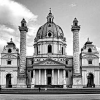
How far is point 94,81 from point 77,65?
7.77 m

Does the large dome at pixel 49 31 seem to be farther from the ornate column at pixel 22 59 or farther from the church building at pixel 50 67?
the ornate column at pixel 22 59

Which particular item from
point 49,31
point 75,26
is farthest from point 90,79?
point 49,31

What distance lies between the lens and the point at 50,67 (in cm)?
6359

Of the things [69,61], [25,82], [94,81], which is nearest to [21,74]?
[25,82]

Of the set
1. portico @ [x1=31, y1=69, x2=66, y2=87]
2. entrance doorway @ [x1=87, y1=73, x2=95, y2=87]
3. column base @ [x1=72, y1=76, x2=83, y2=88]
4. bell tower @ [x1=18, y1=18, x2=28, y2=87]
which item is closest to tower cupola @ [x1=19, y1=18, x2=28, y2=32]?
bell tower @ [x1=18, y1=18, x2=28, y2=87]

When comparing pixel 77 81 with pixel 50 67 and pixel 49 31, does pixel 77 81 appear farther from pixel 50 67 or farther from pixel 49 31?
pixel 49 31

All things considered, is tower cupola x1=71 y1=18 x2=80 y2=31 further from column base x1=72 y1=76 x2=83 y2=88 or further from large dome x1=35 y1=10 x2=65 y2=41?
column base x1=72 y1=76 x2=83 y2=88

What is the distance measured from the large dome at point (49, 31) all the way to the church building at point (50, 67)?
2.59 meters

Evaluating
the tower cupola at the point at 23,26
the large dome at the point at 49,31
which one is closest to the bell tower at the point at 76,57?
the large dome at the point at 49,31

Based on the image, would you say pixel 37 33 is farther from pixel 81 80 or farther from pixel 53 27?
pixel 81 80

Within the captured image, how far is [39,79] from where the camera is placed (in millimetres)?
64188

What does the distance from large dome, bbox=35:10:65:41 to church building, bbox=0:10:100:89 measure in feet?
8.48

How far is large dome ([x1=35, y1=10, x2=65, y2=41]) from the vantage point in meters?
71.9

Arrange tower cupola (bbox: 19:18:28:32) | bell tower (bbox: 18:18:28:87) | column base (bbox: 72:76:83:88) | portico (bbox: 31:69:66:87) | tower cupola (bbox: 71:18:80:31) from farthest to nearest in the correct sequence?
tower cupola (bbox: 19:18:28:32) → tower cupola (bbox: 71:18:80:31) → portico (bbox: 31:69:66:87) → bell tower (bbox: 18:18:28:87) → column base (bbox: 72:76:83:88)
